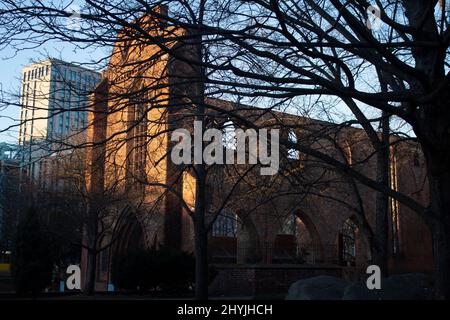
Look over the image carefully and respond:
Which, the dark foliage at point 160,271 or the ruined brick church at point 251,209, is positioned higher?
the ruined brick church at point 251,209

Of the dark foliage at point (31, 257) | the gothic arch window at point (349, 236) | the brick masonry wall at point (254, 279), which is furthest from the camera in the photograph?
the gothic arch window at point (349, 236)

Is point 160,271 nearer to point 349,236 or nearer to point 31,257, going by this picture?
point 31,257

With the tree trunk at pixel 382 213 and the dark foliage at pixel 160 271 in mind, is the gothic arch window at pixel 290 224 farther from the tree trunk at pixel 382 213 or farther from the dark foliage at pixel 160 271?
the tree trunk at pixel 382 213

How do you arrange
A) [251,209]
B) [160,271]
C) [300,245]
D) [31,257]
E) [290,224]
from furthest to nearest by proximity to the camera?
[290,224] → [300,245] → [31,257] → [160,271] → [251,209]

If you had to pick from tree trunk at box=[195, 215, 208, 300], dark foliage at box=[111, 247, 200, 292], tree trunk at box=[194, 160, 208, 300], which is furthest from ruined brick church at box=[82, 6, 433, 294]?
dark foliage at box=[111, 247, 200, 292]

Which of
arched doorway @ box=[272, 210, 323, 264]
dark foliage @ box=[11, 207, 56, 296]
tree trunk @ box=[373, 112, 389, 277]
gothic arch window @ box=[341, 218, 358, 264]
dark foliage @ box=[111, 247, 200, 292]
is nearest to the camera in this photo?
tree trunk @ box=[373, 112, 389, 277]

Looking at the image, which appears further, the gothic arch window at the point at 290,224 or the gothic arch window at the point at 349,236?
the gothic arch window at the point at 349,236

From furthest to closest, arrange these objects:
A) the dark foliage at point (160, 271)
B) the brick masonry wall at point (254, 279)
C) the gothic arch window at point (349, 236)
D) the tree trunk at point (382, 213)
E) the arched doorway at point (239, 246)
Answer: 1. the gothic arch window at point (349, 236)
2. the arched doorway at point (239, 246)
3. the brick masonry wall at point (254, 279)
4. the dark foliage at point (160, 271)
5. the tree trunk at point (382, 213)

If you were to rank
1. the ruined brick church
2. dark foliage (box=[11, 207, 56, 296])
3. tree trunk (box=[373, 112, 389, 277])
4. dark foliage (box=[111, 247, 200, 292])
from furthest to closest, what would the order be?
dark foliage (box=[11, 207, 56, 296]) → dark foliage (box=[111, 247, 200, 292]) → the ruined brick church → tree trunk (box=[373, 112, 389, 277])

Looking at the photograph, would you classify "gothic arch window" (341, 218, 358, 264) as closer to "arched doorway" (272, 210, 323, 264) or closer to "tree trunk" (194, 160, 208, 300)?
"arched doorway" (272, 210, 323, 264)

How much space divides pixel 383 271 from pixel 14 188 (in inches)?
→ 1450

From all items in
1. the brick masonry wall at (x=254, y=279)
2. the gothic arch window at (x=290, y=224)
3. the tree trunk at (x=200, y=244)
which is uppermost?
the gothic arch window at (x=290, y=224)

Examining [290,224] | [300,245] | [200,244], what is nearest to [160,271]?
[200,244]

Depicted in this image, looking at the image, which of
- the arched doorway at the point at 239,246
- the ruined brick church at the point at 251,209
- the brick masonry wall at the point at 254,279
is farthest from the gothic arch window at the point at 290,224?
the brick masonry wall at the point at 254,279
